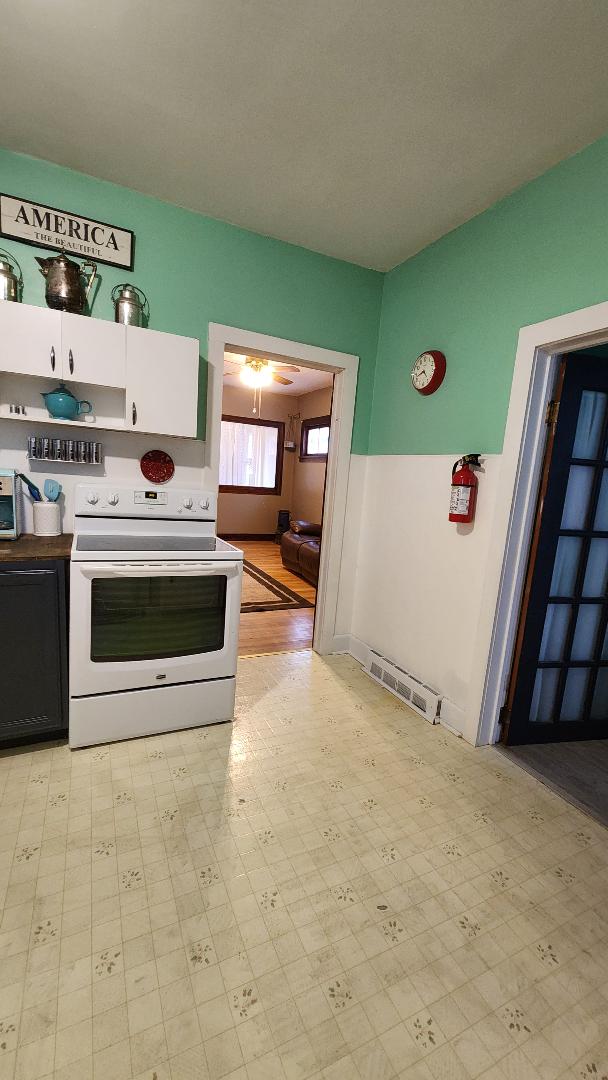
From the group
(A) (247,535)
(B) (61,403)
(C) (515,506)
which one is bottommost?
(A) (247,535)

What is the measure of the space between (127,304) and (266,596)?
2.98 metres

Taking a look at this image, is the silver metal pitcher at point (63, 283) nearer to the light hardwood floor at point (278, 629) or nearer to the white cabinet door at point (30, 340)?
the white cabinet door at point (30, 340)

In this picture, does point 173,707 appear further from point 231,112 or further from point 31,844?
point 231,112

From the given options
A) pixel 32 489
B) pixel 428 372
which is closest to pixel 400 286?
pixel 428 372

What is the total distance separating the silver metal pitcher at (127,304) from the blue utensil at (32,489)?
948 millimetres

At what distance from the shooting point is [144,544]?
2082 millimetres

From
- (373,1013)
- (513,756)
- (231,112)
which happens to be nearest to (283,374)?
(231,112)

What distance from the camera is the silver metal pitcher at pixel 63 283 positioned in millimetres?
2117

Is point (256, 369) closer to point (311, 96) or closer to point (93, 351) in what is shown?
point (93, 351)

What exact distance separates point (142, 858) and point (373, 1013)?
0.81 metres

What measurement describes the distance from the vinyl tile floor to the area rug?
215 centimetres

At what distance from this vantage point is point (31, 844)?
147 cm

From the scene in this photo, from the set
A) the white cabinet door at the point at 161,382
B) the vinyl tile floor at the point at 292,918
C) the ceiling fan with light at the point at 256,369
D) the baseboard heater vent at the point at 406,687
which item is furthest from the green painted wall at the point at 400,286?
the ceiling fan with light at the point at 256,369

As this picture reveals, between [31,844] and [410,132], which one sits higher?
[410,132]
